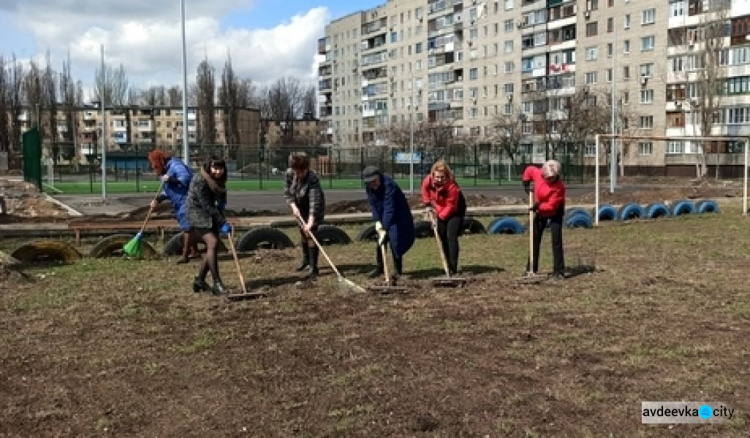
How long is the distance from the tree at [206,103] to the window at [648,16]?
5369 cm

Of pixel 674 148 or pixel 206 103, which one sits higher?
pixel 206 103

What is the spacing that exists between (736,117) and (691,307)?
5927cm

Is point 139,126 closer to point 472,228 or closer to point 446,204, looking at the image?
point 472,228

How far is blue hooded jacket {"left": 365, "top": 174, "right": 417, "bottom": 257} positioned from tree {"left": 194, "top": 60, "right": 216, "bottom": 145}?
8547cm

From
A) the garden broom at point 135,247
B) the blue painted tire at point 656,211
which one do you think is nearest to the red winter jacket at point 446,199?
the garden broom at point 135,247

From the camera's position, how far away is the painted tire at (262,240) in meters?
11.9

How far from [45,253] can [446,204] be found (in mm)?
6368

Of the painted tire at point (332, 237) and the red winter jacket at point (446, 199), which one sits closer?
the red winter jacket at point (446, 199)

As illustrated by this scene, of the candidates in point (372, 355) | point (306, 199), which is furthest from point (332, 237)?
point (372, 355)

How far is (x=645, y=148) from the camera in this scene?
65500mm

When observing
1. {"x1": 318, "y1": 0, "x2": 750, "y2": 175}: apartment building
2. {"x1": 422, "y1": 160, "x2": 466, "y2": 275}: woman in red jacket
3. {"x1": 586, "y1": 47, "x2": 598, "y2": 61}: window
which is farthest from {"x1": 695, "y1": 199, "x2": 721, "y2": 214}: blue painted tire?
{"x1": 586, "y1": 47, "x2": 598, "y2": 61}: window

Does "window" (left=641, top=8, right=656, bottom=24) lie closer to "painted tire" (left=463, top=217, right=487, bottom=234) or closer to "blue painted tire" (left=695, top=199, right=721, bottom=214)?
"blue painted tire" (left=695, top=199, right=721, bottom=214)

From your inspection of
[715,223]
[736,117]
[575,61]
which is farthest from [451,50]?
[715,223]

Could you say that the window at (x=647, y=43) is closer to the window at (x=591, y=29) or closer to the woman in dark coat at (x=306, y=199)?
the window at (x=591, y=29)
